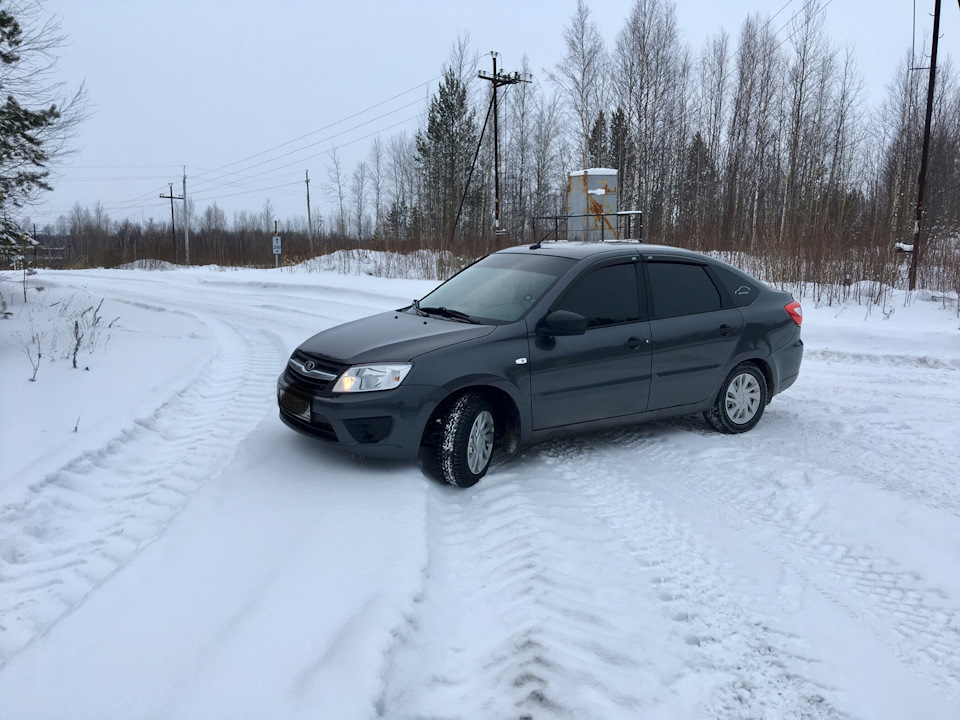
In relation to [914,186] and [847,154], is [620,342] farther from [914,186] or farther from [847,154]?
[847,154]

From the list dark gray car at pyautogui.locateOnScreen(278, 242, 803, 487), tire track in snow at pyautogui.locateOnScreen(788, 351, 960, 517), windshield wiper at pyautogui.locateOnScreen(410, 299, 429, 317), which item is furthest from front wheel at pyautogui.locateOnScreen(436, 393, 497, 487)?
tire track in snow at pyautogui.locateOnScreen(788, 351, 960, 517)

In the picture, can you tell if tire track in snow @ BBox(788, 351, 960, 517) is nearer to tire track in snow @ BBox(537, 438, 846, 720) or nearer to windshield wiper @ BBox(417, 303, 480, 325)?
tire track in snow @ BBox(537, 438, 846, 720)

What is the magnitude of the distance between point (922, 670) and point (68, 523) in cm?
449

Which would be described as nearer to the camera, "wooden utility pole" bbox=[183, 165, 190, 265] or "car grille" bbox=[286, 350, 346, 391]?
"car grille" bbox=[286, 350, 346, 391]

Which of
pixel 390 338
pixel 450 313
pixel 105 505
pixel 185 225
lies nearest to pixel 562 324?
pixel 450 313

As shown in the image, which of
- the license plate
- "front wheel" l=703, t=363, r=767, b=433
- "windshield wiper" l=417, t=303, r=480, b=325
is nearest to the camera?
the license plate

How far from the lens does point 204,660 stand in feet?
9.18

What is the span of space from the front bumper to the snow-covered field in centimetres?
25

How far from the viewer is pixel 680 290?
6055mm

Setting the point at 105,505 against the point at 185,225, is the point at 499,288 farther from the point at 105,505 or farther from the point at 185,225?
the point at 185,225

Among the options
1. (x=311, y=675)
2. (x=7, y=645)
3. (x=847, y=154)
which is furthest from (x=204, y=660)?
(x=847, y=154)

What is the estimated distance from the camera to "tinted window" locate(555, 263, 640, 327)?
5453mm

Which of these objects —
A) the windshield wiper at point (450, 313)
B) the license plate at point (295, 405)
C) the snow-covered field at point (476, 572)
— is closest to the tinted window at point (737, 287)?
the snow-covered field at point (476, 572)

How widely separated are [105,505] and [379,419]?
1.79 meters
